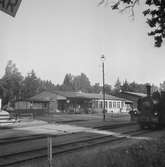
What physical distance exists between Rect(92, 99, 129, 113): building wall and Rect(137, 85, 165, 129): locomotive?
35.1 metres

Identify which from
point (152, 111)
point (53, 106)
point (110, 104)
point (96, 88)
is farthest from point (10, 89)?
point (96, 88)

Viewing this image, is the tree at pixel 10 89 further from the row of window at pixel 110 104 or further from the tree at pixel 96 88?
the tree at pixel 96 88

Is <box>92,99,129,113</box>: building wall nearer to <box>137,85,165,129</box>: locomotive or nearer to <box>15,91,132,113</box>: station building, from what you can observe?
<box>15,91,132,113</box>: station building

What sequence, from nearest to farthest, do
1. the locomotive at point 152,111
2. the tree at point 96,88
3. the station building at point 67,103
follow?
the locomotive at point 152,111, the station building at point 67,103, the tree at point 96,88

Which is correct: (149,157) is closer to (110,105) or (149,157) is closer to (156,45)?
(156,45)

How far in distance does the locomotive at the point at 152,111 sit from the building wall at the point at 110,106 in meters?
35.1

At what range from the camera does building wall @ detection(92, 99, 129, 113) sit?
60247 millimetres

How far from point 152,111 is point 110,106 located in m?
41.3

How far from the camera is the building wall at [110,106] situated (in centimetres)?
6025

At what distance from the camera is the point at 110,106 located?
62.9m

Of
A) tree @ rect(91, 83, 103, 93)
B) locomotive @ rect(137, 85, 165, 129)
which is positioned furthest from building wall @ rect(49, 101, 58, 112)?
tree @ rect(91, 83, 103, 93)

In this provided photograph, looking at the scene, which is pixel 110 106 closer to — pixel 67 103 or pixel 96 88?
pixel 67 103

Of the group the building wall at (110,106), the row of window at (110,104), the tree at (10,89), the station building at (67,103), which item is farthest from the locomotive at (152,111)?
the tree at (10,89)

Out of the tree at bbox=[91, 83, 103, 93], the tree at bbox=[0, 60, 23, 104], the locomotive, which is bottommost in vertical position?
the locomotive
